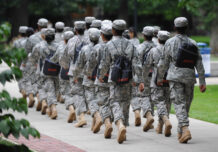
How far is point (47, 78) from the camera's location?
43.2 ft

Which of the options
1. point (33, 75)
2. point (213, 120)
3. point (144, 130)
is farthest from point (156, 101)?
point (33, 75)

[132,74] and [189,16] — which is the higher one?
[189,16]

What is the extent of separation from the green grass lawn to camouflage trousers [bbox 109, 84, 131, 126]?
9.63 feet

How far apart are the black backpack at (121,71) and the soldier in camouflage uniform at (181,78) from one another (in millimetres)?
634

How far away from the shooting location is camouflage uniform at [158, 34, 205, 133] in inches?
359

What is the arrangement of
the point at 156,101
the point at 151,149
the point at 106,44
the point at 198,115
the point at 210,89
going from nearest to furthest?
the point at 151,149 → the point at 106,44 → the point at 156,101 → the point at 198,115 → the point at 210,89

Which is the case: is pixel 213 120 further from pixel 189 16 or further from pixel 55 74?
pixel 189 16

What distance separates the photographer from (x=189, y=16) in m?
55.2

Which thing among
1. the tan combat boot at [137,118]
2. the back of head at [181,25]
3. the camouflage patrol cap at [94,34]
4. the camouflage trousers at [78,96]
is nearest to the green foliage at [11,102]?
the back of head at [181,25]

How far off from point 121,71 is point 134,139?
3.87ft

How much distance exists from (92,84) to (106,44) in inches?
64.1

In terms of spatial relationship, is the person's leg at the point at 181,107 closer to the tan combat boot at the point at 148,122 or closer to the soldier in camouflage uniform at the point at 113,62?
the soldier in camouflage uniform at the point at 113,62

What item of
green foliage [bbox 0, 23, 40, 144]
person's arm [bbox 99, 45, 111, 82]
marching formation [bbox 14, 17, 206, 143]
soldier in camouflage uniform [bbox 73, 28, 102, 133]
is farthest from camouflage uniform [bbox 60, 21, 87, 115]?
green foliage [bbox 0, 23, 40, 144]

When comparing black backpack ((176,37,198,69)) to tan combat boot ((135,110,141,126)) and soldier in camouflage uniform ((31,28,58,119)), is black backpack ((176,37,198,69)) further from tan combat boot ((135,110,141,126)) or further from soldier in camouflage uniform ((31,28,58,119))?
soldier in camouflage uniform ((31,28,58,119))
